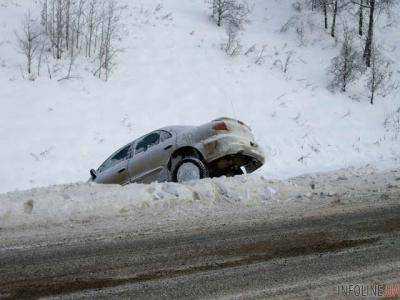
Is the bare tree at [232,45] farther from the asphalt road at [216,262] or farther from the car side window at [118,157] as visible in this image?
the asphalt road at [216,262]

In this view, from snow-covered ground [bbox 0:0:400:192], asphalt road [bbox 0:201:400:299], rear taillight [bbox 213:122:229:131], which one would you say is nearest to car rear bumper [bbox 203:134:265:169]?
rear taillight [bbox 213:122:229:131]

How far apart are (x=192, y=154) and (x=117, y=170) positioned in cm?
170

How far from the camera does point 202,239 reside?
530 centimetres

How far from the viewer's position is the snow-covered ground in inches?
612

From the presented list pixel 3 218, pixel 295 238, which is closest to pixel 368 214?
pixel 295 238

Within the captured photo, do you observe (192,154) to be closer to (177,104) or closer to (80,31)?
(177,104)

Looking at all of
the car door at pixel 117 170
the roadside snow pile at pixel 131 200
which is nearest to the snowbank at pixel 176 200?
the roadside snow pile at pixel 131 200

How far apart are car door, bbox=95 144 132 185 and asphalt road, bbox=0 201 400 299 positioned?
4.45 meters

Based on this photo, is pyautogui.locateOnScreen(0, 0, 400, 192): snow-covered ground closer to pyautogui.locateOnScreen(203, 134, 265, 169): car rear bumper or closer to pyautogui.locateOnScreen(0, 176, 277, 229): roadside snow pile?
pyautogui.locateOnScreen(203, 134, 265, 169): car rear bumper

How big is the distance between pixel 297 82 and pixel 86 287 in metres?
18.4

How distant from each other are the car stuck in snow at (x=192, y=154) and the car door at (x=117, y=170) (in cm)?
2

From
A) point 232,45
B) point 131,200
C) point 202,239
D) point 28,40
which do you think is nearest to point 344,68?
point 232,45

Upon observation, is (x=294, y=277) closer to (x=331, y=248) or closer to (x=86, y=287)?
(x=331, y=248)

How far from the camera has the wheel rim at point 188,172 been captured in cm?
902
